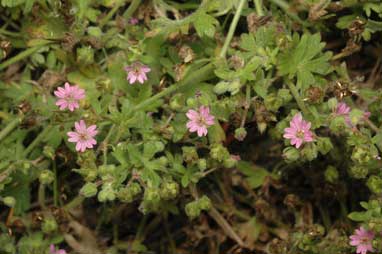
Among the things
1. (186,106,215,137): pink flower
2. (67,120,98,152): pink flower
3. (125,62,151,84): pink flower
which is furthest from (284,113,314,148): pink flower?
(67,120,98,152): pink flower

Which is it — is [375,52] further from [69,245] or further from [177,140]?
[69,245]

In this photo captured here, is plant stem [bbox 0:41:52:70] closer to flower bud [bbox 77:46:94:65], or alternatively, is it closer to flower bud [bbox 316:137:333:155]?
flower bud [bbox 77:46:94:65]

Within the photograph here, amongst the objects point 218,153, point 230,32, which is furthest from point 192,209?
point 230,32

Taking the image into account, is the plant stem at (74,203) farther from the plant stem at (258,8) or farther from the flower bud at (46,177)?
the plant stem at (258,8)

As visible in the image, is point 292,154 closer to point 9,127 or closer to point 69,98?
point 69,98

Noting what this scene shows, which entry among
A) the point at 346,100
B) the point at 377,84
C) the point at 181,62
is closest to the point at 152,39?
the point at 181,62

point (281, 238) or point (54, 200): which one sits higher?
point (54, 200)
